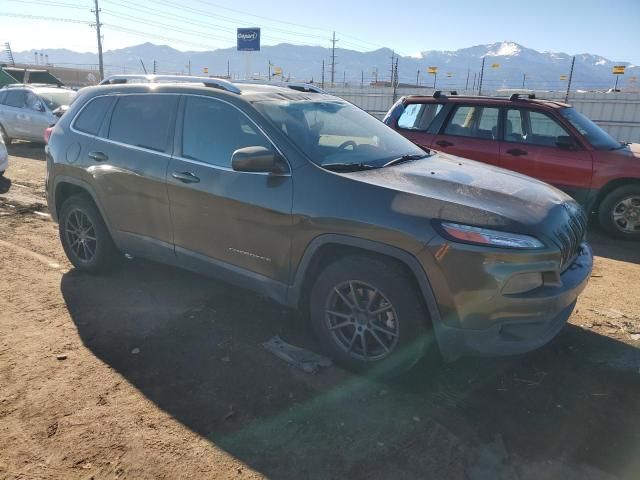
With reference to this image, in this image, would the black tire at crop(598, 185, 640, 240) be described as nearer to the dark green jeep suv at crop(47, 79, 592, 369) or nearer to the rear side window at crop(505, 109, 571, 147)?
the rear side window at crop(505, 109, 571, 147)

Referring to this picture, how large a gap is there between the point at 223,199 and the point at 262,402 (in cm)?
140

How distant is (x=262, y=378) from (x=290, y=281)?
647mm

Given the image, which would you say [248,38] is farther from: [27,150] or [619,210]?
[619,210]

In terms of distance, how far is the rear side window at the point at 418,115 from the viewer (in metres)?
7.33

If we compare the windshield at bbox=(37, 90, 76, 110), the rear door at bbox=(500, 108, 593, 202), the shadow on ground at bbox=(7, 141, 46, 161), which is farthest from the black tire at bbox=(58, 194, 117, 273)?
the windshield at bbox=(37, 90, 76, 110)

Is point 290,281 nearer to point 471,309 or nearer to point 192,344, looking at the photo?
point 192,344

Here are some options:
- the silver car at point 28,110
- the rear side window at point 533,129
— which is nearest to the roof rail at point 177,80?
the rear side window at point 533,129

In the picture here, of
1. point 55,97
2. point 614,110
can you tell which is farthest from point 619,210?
point 55,97

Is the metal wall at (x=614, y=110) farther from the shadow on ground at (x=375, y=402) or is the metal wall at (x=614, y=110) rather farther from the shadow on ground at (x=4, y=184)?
the shadow on ground at (x=375, y=402)

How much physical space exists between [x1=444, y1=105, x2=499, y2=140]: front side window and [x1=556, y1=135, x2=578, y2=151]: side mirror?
0.82 m

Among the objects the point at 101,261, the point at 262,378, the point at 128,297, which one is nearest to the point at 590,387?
the point at 262,378

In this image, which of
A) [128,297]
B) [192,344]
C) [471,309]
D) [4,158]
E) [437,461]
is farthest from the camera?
[4,158]

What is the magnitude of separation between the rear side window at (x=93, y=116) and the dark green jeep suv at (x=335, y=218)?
0.03 m

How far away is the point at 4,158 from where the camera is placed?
8633 mm
